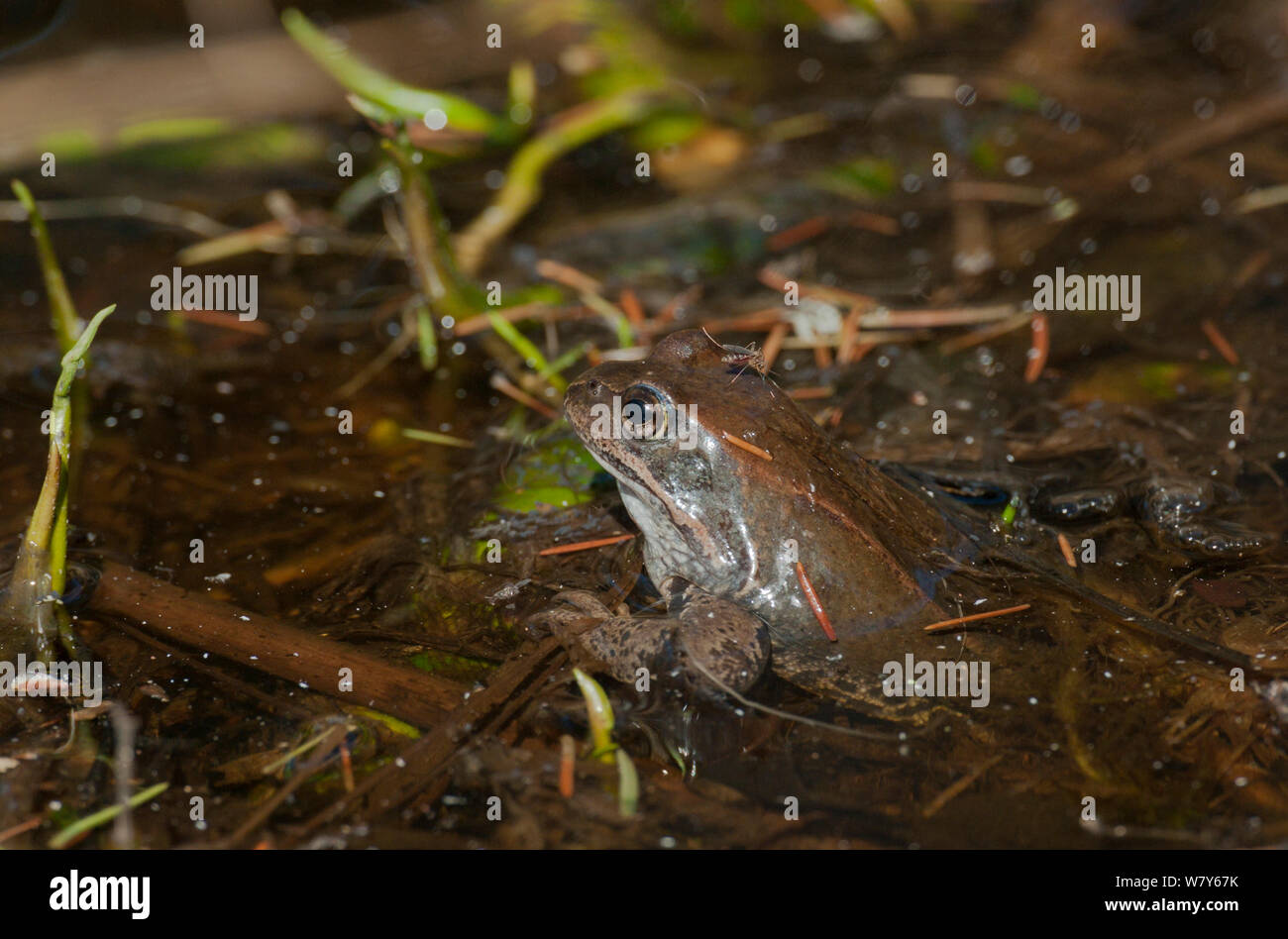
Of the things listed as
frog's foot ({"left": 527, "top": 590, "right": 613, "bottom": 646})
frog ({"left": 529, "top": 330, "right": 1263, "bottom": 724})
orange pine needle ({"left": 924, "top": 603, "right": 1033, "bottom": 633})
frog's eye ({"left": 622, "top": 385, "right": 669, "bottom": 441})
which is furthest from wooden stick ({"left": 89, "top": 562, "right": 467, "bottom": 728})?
orange pine needle ({"left": 924, "top": 603, "right": 1033, "bottom": 633})

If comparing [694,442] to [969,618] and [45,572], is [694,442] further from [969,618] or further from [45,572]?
[45,572]

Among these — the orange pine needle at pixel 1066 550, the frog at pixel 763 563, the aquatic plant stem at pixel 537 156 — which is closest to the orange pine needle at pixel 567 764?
the frog at pixel 763 563

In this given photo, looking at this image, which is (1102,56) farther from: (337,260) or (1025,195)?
(337,260)

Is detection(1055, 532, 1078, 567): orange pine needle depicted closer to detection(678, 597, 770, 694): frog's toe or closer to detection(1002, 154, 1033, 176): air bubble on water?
detection(678, 597, 770, 694): frog's toe

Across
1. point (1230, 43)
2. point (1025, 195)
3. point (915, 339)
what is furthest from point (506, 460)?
point (1230, 43)

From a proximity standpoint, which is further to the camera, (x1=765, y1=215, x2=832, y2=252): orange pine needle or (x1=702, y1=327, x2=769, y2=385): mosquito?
(x1=765, y1=215, x2=832, y2=252): orange pine needle

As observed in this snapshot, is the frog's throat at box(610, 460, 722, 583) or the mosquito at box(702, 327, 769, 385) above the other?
the mosquito at box(702, 327, 769, 385)

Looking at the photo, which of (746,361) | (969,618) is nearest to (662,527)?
(746,361)
